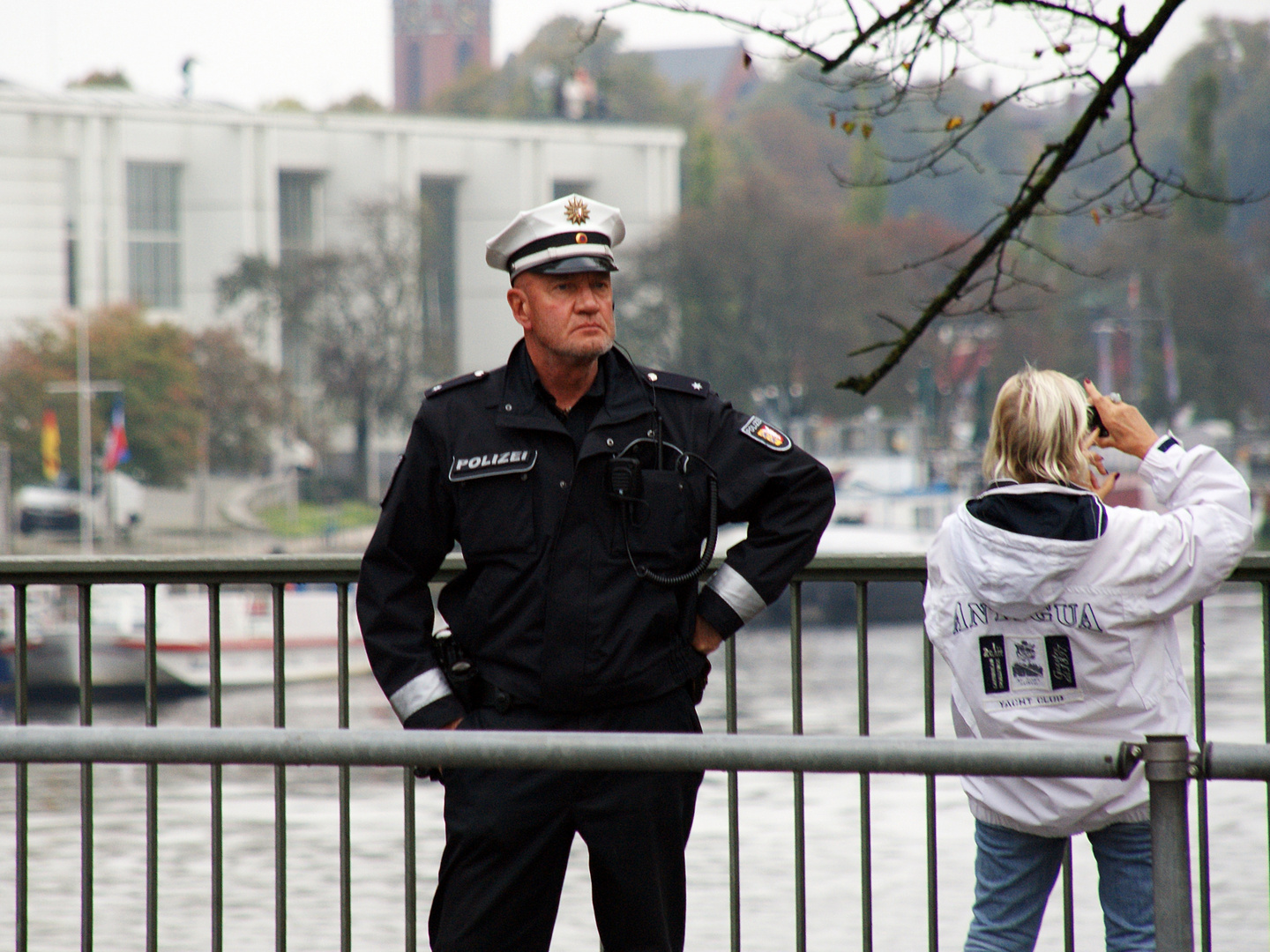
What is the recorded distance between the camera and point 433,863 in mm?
19453

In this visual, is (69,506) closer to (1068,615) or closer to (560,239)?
(560,239)

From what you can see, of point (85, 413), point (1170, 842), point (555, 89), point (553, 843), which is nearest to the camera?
point (1170, 842)

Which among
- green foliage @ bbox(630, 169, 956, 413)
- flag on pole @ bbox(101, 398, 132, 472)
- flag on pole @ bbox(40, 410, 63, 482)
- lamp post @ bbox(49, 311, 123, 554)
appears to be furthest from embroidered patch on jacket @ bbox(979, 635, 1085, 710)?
green foliage @ bbox(630, 169, 956, 413)

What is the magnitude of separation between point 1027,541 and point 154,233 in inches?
3165

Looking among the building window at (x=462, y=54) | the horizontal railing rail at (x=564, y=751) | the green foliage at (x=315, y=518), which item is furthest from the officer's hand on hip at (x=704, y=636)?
the building window at (x=462, y=54)

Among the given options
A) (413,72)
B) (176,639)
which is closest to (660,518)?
(176,639)

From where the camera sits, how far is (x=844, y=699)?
4397cm

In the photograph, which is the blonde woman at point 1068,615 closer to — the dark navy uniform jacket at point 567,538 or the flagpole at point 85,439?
the dark navy uniform jacket at point 567,538

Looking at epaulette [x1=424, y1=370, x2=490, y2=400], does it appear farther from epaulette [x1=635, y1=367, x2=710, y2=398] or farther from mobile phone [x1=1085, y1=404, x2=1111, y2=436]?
mobile phone [x1=1085, y1=404, x2=1111, y2=436]

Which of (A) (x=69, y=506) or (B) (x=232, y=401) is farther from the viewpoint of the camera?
(B) (x=232, y=401)

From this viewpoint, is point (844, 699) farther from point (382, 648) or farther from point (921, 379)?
point (382, 648)

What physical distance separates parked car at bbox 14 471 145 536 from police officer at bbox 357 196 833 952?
66341mm

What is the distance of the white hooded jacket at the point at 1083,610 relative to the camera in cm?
307

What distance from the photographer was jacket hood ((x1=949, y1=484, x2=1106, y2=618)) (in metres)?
3.08
